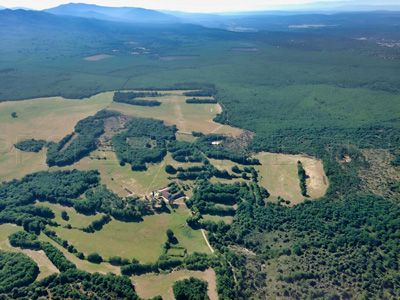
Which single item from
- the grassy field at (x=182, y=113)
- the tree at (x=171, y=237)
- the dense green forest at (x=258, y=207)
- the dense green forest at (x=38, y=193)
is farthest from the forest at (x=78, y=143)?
the tree at (x=171, y=237)

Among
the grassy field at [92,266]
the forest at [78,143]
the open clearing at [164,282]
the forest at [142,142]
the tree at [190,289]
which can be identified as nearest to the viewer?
the tree at [190,289]

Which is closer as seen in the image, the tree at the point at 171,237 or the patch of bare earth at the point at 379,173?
the tree at the point at 171,237

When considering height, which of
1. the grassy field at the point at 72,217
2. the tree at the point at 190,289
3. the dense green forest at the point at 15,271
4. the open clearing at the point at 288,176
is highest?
the dense green forest at the point at 15,271

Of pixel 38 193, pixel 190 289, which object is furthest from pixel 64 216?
pixel 190 289

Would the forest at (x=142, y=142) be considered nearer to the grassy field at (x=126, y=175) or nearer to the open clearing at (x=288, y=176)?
the grassy field at (x=126, y=175)

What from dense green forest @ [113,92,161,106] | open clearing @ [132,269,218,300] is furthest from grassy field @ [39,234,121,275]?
dense green forest @ [113,92,161,106]

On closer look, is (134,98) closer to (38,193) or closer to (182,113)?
(182,113)

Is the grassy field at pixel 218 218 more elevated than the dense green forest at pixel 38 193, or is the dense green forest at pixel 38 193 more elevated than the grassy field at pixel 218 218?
the dense green forest at pixel 38 193
